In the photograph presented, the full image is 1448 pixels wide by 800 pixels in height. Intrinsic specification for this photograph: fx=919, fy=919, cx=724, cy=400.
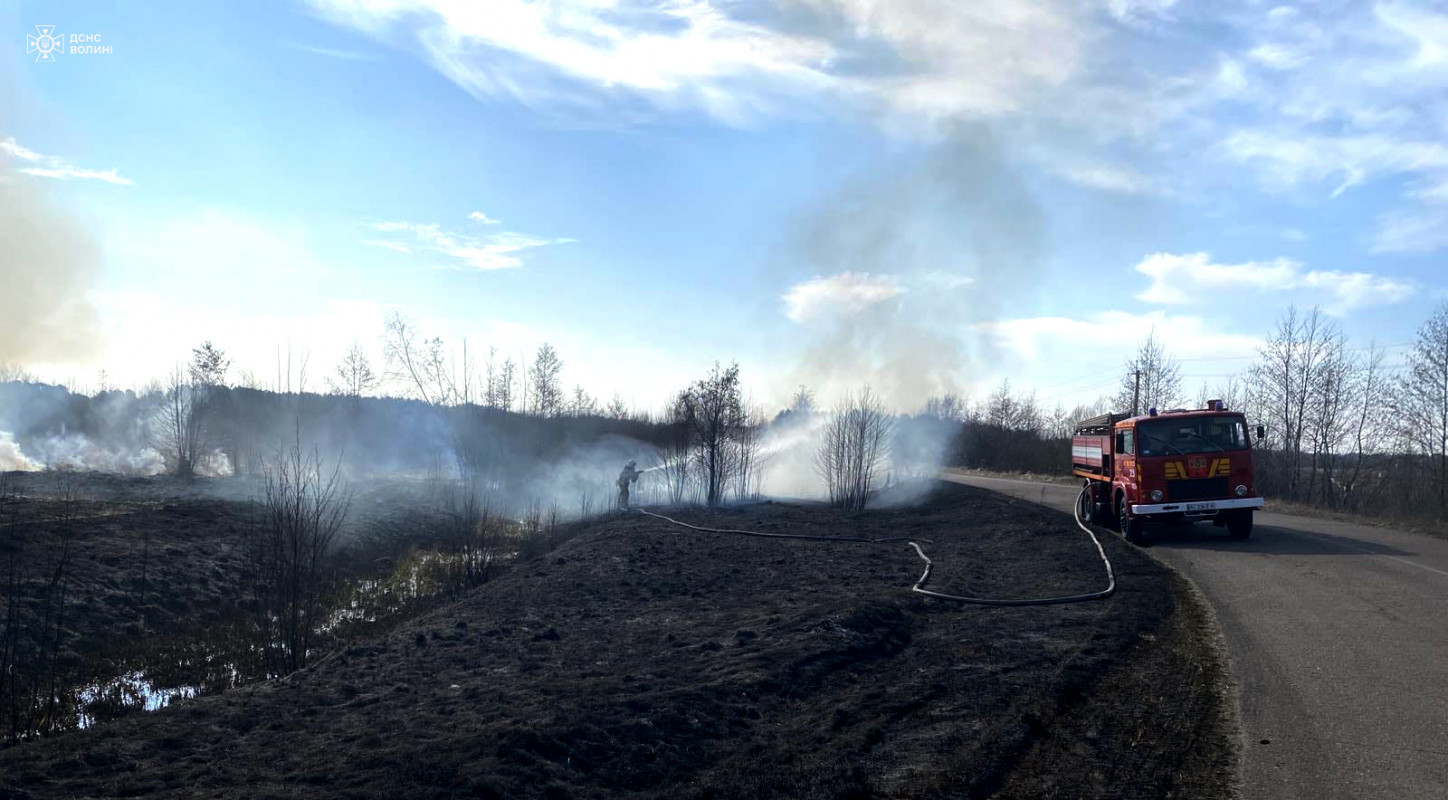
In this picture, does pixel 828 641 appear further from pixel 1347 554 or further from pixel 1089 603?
pixel 1347 554

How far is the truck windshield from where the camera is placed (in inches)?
748

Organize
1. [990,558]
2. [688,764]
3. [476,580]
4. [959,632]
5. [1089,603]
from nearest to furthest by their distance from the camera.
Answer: [688,764] < [959,632] < [1089,603] < [990,558] < [476,580]

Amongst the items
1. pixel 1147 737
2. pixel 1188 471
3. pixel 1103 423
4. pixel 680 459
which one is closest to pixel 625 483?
pixel 680 459

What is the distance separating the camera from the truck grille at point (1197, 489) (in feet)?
61.2

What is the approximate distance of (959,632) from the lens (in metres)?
10.9

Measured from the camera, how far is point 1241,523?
18.7 metres

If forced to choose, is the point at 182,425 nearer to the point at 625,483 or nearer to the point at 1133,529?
the point at 625,483

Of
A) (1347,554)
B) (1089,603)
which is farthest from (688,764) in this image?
(1347,554)

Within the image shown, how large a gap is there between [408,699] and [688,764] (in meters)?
3.79

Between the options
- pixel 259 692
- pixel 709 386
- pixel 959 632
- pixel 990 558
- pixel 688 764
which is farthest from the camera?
pixel 709 386

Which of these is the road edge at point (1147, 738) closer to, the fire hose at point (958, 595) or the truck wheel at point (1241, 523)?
the fire hose at point (958, 595)

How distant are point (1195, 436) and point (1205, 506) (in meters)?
1.52

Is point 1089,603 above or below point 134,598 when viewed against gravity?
above

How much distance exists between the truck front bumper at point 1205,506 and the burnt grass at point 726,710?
4.72 m
